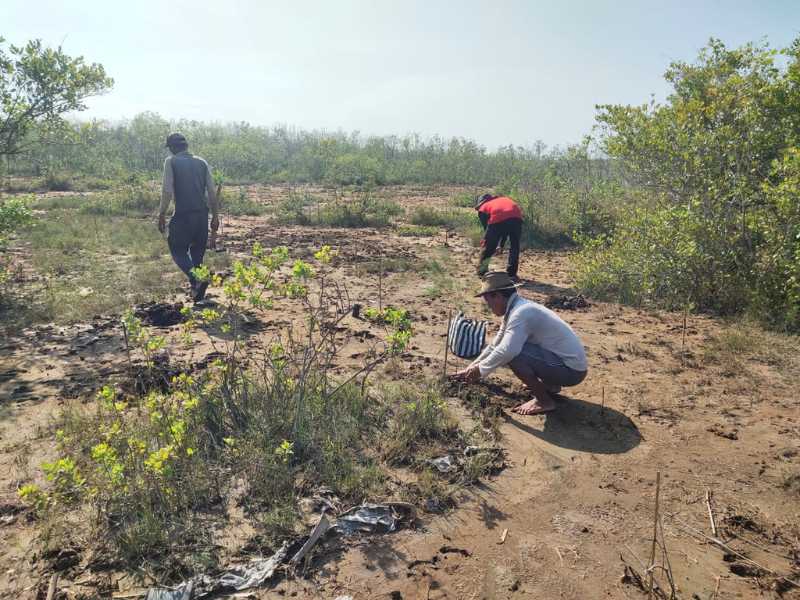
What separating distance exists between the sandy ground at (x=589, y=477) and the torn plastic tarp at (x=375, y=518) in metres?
0.07

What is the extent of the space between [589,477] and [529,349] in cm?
106

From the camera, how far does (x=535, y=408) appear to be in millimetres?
4066

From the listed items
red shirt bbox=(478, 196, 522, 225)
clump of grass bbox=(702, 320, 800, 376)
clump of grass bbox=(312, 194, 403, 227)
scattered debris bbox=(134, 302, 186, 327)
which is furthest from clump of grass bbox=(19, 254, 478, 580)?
clump of grass bbox=(312, 194, 403, 227)

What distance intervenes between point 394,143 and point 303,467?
2893cm

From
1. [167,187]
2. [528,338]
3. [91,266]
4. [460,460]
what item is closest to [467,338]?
[528,338]

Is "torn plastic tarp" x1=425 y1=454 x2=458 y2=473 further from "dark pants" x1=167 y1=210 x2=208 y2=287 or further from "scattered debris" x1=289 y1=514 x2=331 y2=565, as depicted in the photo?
"dark pants" x1=167 y1=210 x2=208 y2=287

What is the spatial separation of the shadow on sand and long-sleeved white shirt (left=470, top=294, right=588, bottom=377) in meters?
0.38

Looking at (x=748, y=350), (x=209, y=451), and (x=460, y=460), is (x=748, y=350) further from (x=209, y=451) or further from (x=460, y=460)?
(x=209, y=451)

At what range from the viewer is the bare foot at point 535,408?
4.05 metres

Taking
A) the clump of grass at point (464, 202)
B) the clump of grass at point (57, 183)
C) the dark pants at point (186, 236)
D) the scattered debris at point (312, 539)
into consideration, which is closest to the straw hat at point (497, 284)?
the scattered debris at point (312, 539)

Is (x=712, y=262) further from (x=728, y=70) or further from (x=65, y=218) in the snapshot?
(x=65, y=218)

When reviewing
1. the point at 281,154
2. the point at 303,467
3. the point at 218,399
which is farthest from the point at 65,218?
the point at 281,154

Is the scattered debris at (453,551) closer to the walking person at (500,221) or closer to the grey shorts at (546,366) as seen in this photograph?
the grey shorts at (546,366)

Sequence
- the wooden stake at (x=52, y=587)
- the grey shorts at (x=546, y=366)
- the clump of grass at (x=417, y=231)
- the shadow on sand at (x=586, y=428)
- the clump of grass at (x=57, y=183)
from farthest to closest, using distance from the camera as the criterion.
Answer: the clump of grass at (x=57, y=183) → the clump of grass at (x=417, y=231) → the grey shorts at (x=546, y=366) → the shadow on sand at (x=586, y=428) → the wooden stake at (x=52, y=587)
